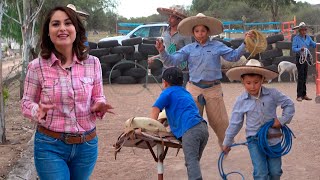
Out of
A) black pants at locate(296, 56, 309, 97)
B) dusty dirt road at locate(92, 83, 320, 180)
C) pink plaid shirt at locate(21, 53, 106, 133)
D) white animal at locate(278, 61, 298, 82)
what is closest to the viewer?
pink plaid shirt at locate(21, 53, 106, 133)

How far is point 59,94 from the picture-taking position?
3.53 metres

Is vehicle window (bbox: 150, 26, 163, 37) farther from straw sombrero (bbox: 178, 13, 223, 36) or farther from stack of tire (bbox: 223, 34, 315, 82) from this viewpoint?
straw sombrero (bbox: 178, 13, 223, 36)

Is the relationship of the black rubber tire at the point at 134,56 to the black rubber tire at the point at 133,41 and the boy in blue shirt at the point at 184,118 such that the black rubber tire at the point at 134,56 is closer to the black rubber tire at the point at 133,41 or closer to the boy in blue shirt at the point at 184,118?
the black rubber tire at the point at 133,41

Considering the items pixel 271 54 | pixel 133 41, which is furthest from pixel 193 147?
pixel 271 54

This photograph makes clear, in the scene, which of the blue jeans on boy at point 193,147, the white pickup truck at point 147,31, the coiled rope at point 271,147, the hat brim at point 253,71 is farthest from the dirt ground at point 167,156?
the white pickup truck at point 147,31

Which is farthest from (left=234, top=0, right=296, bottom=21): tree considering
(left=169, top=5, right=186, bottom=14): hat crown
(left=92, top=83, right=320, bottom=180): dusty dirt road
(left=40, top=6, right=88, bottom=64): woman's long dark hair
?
(left=40, top=6, right=88, bottom=64): woman's long dark hair

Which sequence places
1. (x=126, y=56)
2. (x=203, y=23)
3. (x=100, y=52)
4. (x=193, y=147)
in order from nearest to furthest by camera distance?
1. (x=193, y=147)
2. (x=203, y=23)
3. (x=100, y=52)
4. (x=126, y=56)

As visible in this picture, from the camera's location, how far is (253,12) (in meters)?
51.7

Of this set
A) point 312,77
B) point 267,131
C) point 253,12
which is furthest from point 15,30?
point 253,12

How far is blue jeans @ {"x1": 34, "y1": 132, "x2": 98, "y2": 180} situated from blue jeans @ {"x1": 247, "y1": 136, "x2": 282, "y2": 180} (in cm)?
171

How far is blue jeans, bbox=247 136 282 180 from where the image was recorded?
4.91 meters

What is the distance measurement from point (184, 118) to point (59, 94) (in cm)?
195

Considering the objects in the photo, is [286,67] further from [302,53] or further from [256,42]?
[256,42]

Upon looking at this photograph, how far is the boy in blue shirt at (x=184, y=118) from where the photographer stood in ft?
17.3
